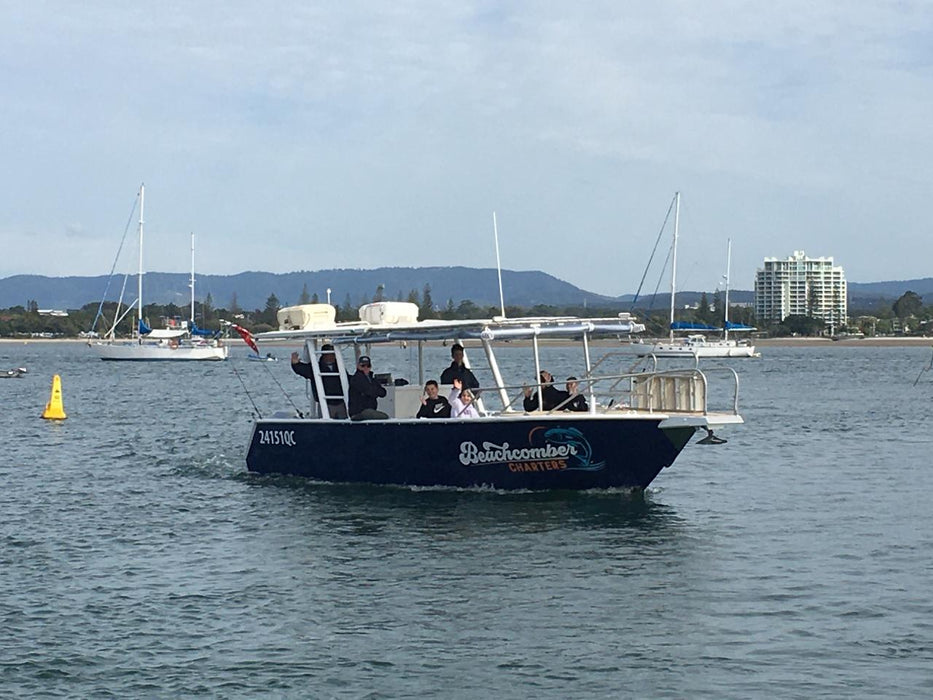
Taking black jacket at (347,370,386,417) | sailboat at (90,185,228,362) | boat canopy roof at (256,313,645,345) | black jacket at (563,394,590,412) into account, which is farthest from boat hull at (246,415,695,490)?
sailboat at (90,185,228,362)

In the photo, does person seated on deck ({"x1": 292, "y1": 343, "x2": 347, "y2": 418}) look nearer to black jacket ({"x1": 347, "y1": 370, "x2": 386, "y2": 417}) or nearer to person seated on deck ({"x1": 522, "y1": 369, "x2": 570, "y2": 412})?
black jacket ({"x1": 347, "y1": 370, "x2": 386, "y2": 417})

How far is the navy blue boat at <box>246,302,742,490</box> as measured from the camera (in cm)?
2066

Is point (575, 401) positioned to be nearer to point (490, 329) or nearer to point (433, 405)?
point (490, 329)

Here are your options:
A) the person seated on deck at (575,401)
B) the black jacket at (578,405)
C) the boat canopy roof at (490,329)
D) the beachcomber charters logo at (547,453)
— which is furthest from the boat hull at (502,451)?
the boat canopy roof at (490,329)

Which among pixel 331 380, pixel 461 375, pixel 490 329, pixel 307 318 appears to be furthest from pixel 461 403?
pixel 307 318

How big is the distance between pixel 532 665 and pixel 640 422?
8144 millimetres

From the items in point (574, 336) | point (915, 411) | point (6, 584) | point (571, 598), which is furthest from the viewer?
point (915, 411)

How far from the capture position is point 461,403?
21.5 meters

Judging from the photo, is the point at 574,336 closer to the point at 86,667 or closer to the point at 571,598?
the point at 571,598

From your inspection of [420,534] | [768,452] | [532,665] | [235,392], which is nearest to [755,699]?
[532,665]

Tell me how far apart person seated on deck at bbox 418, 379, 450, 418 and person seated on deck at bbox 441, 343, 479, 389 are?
1.59ft

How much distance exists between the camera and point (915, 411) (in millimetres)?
47812

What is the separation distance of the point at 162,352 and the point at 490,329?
84758 mm

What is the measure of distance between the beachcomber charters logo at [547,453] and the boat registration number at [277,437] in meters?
4.00
